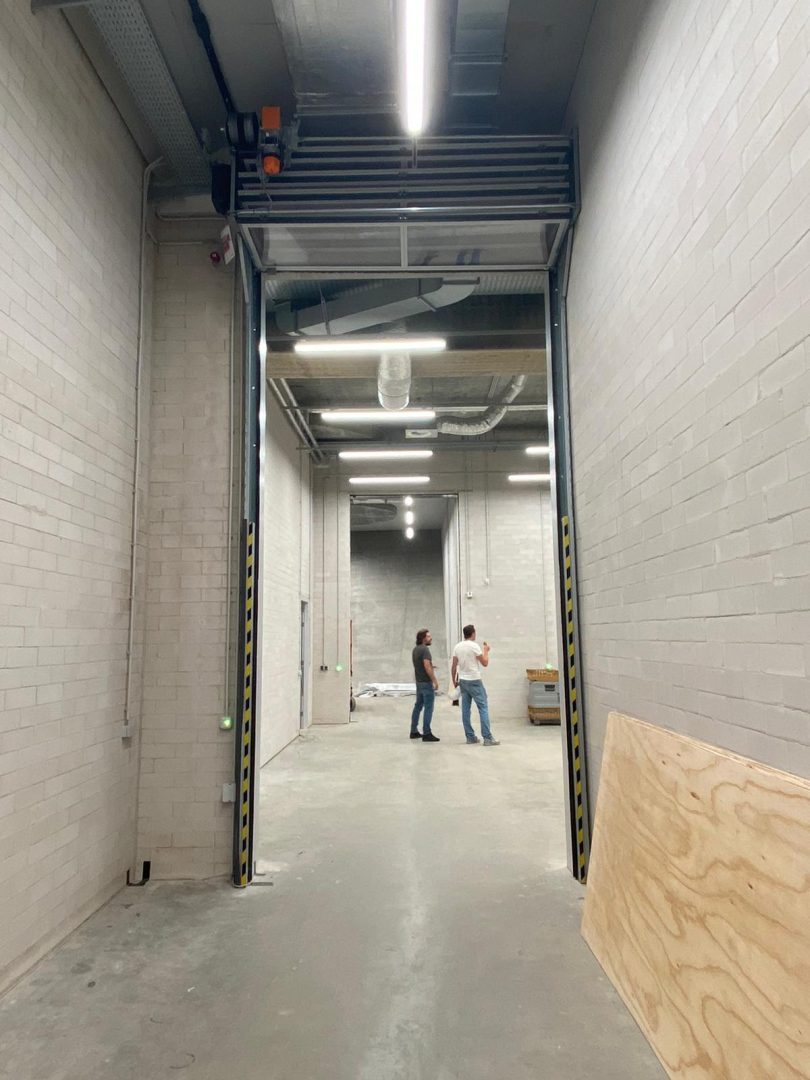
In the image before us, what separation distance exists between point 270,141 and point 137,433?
80.9 inches

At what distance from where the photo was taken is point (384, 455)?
11.1 meters

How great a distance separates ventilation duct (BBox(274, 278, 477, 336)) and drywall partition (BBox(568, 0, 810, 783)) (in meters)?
1.87

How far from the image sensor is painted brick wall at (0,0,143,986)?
3119 millimetres

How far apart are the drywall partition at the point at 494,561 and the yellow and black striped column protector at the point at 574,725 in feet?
22.9

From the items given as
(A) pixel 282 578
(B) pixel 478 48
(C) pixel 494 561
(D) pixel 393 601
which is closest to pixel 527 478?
(C) pixel 494 561

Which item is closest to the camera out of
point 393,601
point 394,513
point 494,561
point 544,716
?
point 544,716

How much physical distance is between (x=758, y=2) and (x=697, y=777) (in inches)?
103

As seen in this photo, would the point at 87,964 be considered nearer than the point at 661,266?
No

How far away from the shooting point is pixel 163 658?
452 cm

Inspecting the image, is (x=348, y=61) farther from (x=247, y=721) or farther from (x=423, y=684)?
(x=423, y=684)

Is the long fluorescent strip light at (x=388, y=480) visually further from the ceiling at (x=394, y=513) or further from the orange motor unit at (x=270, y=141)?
the orange motor unit at (x=270, y=141)

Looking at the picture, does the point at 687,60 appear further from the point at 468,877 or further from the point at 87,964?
the point at 87,964

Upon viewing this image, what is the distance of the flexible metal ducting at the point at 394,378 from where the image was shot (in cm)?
678

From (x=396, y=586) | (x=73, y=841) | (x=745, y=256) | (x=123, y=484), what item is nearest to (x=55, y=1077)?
(x=73, y=841)
